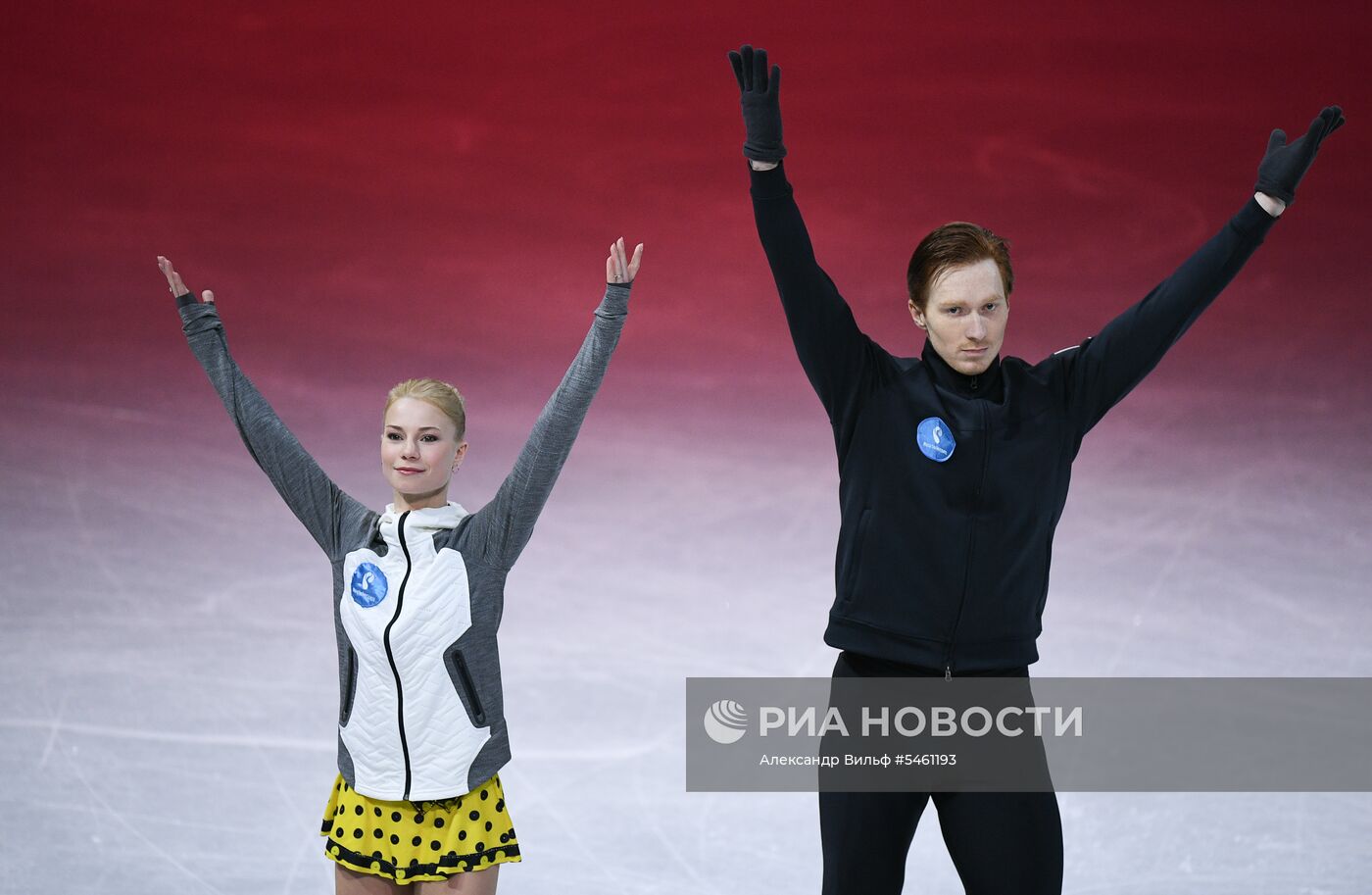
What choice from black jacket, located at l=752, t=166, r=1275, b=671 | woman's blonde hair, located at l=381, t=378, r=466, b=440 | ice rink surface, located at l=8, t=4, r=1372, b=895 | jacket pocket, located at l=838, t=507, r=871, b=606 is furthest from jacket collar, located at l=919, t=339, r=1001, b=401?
ice rink surface, located at l=8, t=4, r=1372, b=895

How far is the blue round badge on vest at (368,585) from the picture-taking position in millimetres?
2234

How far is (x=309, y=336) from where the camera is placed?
372cm

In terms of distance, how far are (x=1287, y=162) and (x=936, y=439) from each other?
2.34ft

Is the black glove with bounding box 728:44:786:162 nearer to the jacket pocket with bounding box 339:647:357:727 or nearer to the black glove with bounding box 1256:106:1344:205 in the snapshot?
the black glove with bounding box 1256:106:1344:205

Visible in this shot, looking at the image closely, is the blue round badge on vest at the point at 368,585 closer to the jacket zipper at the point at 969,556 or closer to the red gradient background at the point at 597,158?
the jacket zipper at the point at 969,556

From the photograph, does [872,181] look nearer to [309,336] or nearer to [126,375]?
[309,336]

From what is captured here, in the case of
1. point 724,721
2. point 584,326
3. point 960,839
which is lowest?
point 960,839

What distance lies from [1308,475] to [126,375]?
321 cm

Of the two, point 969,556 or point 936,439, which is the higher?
point 936,439

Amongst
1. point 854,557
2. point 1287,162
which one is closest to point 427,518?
point 854,557

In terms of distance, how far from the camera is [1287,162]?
7.16 ft

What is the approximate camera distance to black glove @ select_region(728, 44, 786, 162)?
2.08m

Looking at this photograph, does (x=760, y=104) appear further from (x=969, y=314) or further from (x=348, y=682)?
(x=348, y=682)

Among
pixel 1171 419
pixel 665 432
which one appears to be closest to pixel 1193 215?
pixel 1171 419
